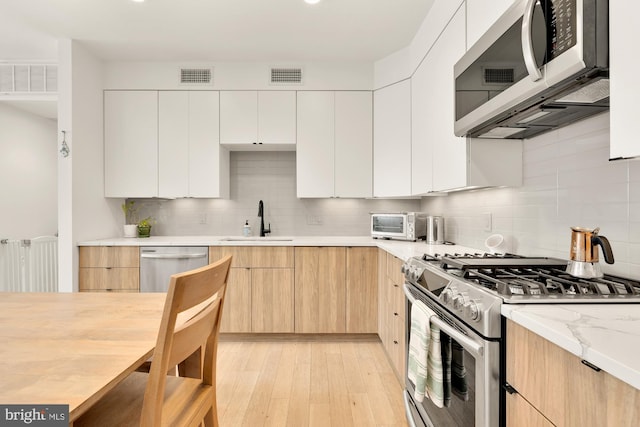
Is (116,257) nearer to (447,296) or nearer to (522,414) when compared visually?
(447,296)

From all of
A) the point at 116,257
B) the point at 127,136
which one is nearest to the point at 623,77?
the point at 116,257

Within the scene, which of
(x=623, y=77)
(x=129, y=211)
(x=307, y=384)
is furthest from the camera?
(x=129, y=211)

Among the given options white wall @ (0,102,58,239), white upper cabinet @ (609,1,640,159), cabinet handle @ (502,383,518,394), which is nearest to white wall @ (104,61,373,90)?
white wall @ (0,102,58,239)

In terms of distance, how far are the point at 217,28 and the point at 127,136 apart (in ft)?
4.75

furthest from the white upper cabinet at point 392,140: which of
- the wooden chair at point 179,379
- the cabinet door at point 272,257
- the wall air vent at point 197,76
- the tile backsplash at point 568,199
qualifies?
the wooden chair at point 179,379

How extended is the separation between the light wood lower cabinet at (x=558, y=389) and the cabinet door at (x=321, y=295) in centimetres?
232

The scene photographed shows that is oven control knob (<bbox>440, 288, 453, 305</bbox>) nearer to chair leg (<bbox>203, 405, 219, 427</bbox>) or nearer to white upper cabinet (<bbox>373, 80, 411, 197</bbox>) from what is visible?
chair leg (<bbox>203, 405, 219, 427</bbox>)

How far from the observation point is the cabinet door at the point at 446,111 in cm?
218

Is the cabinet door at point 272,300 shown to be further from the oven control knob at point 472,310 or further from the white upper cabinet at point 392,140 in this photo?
the oven control knob at point 472,310

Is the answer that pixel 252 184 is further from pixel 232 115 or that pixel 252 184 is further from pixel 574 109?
pixel 574 109

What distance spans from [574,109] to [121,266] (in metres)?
3.52

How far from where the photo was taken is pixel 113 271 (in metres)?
3.43

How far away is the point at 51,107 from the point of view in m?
3.92

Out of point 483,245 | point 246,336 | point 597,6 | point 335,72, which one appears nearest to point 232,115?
point 335,72
